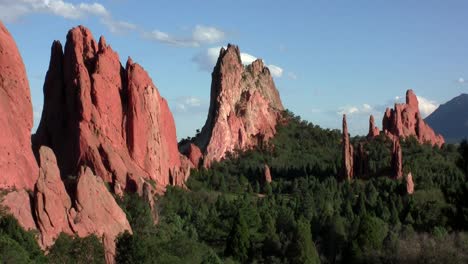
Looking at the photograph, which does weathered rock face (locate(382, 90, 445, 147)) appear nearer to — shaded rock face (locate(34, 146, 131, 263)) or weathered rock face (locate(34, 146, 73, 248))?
shaded rock face (locate(34, 146, 131, 263))

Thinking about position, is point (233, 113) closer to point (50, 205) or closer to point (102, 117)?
point (102, 117)

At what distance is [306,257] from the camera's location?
2064 inches

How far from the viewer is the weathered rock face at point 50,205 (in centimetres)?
4472

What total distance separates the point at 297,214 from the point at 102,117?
22296mm

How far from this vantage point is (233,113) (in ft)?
379

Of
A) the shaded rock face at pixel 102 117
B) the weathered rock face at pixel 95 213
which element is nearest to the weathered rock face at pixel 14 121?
the weathered rock face at pixel 95 213

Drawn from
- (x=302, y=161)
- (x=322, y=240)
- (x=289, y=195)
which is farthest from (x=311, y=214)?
(x=302, y=161)

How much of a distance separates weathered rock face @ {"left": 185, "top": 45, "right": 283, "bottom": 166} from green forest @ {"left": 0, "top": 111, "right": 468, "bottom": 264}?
206 centimetres

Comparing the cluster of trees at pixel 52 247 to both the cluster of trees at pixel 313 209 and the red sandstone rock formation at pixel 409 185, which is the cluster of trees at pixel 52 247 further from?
the red sandstone rock formation at pixel 409 185

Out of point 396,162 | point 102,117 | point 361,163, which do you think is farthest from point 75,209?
point 361,163

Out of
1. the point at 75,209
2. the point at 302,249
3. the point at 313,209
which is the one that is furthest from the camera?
the point at 313,209

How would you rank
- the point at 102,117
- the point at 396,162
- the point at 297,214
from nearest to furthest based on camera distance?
the point at 102,117
the point at 297,214
the point at 396,162

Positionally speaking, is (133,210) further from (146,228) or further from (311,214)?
(311,214)

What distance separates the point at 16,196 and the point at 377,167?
6643 centimetres
